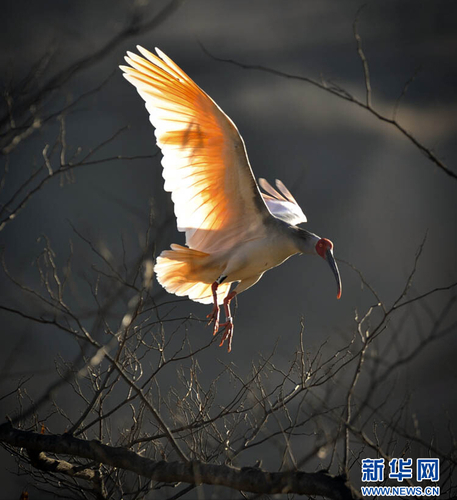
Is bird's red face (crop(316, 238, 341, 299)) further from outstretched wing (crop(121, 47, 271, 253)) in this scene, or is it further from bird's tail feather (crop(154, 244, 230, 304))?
bird's tail feather (crop(154, 244, 230, 304))

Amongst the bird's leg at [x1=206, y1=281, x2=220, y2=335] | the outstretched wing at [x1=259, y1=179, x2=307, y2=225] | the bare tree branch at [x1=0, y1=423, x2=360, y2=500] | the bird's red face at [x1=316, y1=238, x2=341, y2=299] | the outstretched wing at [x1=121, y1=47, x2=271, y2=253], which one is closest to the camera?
the bare tree branch at [x1=0, y1=423, x2=360, y2=500]

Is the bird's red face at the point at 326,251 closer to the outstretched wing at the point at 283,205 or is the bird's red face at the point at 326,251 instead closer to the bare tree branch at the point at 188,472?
→ the outstretched wing at the point at 283,205

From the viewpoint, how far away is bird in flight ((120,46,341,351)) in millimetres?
3670

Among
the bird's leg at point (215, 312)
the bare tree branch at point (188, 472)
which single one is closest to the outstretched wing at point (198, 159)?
the bird's leg at point (215, 312)

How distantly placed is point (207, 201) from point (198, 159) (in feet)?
0.98

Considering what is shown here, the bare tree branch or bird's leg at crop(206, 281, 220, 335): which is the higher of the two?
bird's leg at crop(206, 281, 220, 335)

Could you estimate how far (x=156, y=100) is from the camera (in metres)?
3.68

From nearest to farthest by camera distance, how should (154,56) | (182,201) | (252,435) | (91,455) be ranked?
1. (91,455)
2. (252,435)
3. (154,56)
4. (182,201)

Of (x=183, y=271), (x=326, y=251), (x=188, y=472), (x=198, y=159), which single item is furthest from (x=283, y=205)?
(x=188, y=472)

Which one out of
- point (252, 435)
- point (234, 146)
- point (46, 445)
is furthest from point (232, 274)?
point (46, 445)

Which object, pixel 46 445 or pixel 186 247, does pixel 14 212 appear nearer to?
pixel 46 445

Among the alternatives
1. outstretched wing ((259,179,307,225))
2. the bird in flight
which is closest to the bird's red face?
the bird in flight

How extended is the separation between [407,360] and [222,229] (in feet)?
7.48

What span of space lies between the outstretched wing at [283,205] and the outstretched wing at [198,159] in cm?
62
